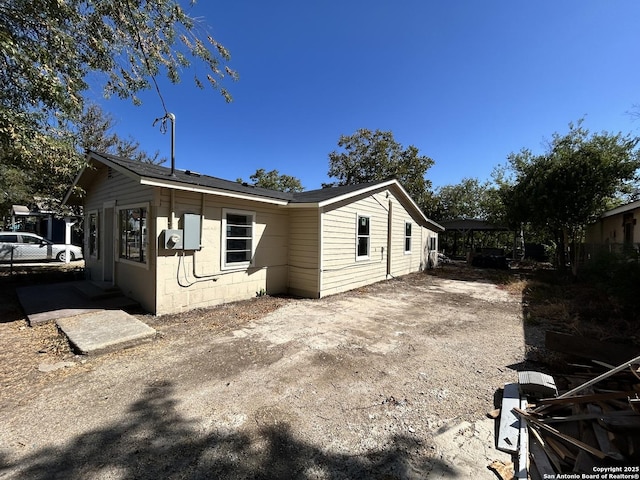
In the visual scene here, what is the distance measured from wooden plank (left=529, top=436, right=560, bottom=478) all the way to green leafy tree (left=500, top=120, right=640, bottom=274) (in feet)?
43.6

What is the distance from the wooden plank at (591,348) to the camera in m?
3.41

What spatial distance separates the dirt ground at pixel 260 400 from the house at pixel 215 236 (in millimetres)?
1228

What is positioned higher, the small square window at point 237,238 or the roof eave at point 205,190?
the roof eave at point 205,190

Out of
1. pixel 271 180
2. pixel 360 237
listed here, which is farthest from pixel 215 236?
pixel 271 180

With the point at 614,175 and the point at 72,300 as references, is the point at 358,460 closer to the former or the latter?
the point at 72,300

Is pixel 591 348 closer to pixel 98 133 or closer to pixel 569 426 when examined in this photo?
pixel 569 426

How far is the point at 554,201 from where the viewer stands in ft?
39.8

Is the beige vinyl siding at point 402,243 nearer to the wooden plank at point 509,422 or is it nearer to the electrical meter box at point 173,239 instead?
the electrical meter box at point 173,239

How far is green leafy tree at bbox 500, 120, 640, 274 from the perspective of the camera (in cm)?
1122

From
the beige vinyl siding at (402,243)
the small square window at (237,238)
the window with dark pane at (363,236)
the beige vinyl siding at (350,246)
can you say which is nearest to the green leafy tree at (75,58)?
the small square window at (237,238)

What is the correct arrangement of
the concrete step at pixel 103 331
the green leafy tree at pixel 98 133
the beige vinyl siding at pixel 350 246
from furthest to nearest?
the green leafy tree at pixel 98 133 → the beige vinyl siding at pixel 350 246 → the concrete step at pixel 103 331

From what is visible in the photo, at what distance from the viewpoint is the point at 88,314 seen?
17.9 ft

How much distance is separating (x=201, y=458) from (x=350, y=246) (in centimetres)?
723

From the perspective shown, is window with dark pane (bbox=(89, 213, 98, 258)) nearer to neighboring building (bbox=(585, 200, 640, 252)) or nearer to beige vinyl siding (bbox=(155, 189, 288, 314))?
beige vinyl siding (bbox=(155, 189, 288, 314))
